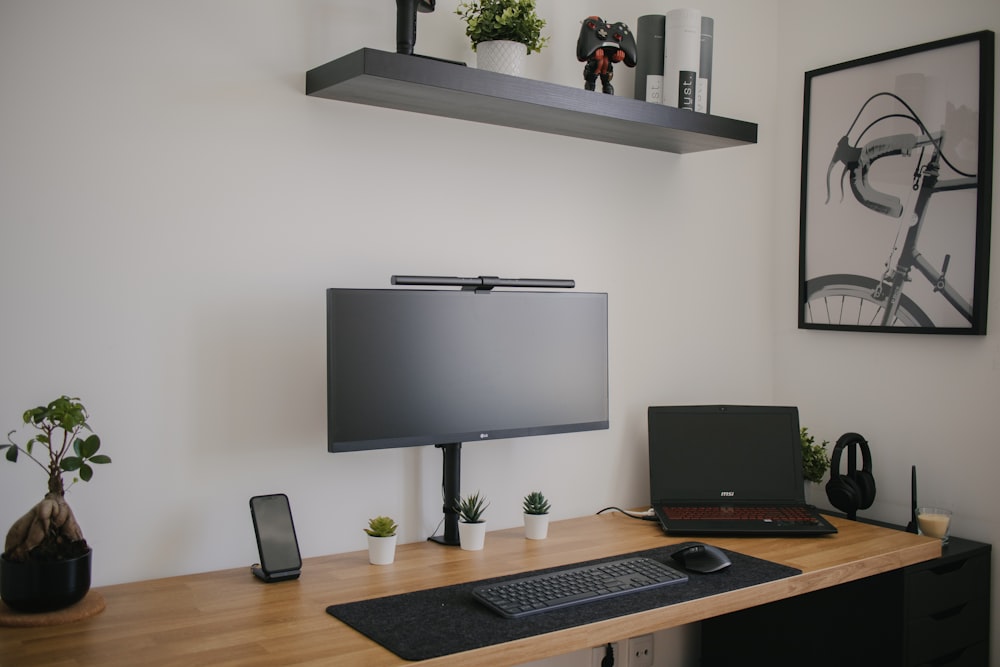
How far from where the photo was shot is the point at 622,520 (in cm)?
246

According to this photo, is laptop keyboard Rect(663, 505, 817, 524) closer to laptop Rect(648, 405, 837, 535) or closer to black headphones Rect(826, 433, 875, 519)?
laptop Rect(648, 405, 837, 535)

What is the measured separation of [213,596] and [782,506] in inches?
59.1

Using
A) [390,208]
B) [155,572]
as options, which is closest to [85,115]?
[390,208]

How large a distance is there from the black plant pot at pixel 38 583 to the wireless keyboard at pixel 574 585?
28.1 inches

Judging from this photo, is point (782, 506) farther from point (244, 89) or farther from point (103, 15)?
point (103, 15)

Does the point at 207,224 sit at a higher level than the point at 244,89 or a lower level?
lower

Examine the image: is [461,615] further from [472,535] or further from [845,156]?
[845,156]

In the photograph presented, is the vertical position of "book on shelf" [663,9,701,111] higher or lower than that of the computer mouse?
higher

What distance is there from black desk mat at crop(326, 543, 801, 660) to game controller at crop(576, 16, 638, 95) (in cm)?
124

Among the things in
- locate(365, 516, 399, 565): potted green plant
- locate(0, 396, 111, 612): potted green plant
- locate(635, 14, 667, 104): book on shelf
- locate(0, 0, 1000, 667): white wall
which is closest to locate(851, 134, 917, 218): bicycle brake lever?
locate(0, 0, 1000, 667): white wall

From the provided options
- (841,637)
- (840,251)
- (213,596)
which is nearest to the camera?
(213,596)

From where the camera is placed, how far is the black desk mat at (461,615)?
4.96 feet

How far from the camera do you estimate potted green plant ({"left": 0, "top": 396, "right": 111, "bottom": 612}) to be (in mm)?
1561

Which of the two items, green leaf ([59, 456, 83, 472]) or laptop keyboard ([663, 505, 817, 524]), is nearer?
green leaf ([59, 456, 83, 472])
